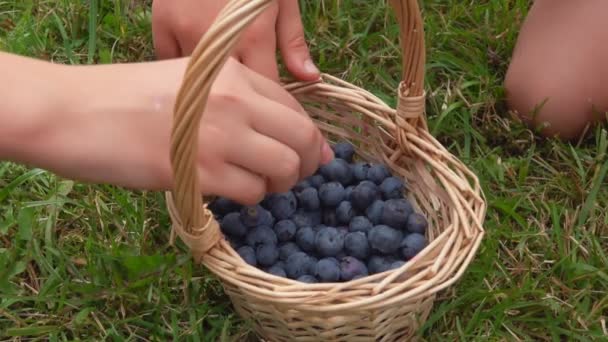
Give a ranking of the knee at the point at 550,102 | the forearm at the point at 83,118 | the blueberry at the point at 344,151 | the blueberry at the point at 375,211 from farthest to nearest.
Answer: the knee at the point at 550,102 → the blueberry at the point at 344,151 → the blueberry at the point at 375,211 → the forearm at the point at 83,118

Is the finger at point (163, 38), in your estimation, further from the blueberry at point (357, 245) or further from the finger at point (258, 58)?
the blueberry at point (357, 245)

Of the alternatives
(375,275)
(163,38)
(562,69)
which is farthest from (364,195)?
(562,69)

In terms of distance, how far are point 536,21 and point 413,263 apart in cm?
72

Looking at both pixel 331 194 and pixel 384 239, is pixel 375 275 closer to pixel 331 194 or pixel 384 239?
pixel 384 239

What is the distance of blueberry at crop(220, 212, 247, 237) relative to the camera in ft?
3.92

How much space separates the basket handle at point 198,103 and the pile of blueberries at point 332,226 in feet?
0.49

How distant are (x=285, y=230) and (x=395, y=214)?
0.17 meters

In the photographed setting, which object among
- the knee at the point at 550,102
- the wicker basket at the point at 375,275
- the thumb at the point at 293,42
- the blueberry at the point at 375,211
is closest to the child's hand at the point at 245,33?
the thumb at the point at 293,42

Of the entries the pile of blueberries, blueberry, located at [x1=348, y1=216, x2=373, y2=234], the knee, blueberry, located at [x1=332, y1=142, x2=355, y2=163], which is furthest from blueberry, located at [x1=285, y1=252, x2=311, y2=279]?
the knee

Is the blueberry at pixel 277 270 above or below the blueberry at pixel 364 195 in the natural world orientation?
below

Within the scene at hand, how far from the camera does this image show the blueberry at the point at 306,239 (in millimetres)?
1184

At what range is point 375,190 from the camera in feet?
4.09

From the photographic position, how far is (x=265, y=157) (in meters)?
0.97

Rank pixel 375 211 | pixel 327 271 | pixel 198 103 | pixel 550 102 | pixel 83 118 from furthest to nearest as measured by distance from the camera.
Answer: pixel 550 102 < pixel 375 211 < pixel 327 271 < pixel 83 118 < pixel 198 103
